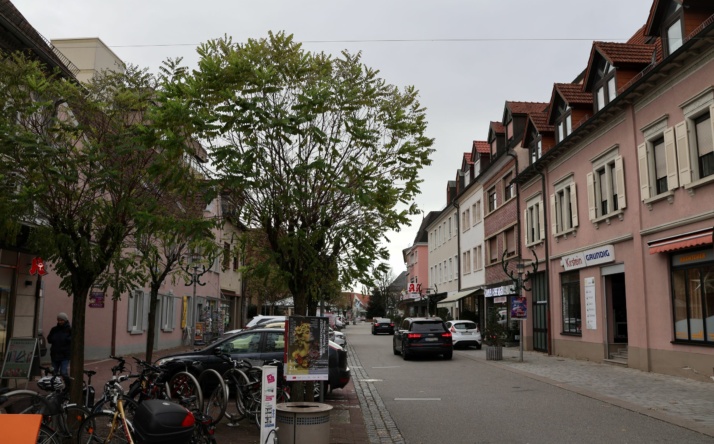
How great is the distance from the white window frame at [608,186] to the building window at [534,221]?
4921 mm

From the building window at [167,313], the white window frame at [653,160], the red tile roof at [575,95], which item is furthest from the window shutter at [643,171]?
the building window at [167,313]

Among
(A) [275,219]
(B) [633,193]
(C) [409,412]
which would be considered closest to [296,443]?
(A) [275,219]

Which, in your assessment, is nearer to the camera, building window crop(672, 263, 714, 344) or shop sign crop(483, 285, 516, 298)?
building window crop(672, 263, 714, 344)

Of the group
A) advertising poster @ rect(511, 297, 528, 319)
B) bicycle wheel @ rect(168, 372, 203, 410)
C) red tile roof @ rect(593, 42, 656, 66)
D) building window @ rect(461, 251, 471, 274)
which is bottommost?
bicycle wheel @ rect(168, 372, 203, 410)

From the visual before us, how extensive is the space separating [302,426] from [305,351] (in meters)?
1.13

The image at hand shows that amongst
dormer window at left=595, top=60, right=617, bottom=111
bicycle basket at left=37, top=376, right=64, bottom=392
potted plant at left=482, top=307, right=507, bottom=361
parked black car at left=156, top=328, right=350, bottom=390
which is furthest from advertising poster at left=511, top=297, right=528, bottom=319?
bicycle basket at left=37, top=376, right=64, bottom=392

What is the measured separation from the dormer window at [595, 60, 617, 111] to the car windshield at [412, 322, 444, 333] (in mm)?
9799

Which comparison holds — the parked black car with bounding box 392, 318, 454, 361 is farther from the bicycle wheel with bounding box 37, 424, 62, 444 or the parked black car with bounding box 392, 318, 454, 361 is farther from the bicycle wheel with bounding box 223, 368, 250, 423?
the bicycle wheel with bounding box 37, 424, 62, 444

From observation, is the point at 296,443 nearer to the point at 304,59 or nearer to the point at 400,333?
the point at 304,59

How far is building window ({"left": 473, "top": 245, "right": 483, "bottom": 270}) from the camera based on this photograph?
126 ft

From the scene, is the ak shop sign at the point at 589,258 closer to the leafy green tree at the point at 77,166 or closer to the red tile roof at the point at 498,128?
the red tile roof at the point at 498,128

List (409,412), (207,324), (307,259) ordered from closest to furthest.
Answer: (307,259) → (409,412) → (207,324)

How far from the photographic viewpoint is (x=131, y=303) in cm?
2480

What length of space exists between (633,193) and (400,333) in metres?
11.0
